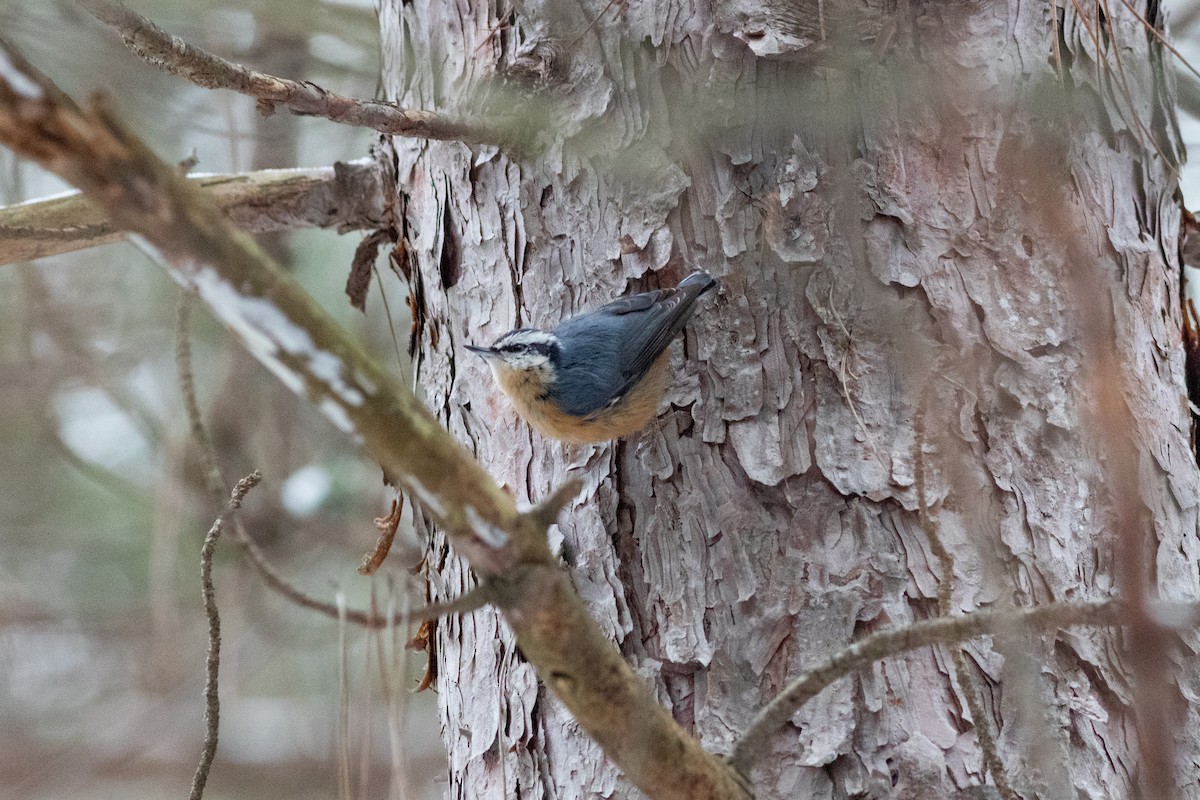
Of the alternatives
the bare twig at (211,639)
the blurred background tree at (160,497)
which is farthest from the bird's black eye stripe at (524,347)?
the blurred background tree at (160,497)

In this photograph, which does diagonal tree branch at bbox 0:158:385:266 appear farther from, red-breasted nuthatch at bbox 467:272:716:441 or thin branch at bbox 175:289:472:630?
thin branch at bbox 175:289:472:630

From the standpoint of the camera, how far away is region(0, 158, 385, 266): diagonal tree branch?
6.41 feet

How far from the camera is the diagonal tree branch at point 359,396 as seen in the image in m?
0.69

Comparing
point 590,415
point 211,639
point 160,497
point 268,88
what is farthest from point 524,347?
point 160,497

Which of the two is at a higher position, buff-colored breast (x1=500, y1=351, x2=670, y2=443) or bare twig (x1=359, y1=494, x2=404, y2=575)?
buff-colored breast (x1=500, y1=351, x2=670, y2=443)

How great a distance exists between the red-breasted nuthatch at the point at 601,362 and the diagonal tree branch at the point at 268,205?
53 cm

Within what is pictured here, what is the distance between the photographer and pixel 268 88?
5.14 feet

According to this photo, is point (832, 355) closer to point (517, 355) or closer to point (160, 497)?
point (517, 355)

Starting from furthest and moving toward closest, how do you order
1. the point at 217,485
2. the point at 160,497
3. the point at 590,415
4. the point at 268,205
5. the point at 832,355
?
the point at 160,497
the point at 268,205
the point at 590,415
the point at 832,355
the point at 217,485

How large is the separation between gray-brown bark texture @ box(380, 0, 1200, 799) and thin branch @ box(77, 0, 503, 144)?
20 centimetres

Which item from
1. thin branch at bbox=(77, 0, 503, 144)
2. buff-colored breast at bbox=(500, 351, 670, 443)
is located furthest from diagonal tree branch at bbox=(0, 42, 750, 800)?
buff-colored breast at bbox=(500, 351, 670, 443)

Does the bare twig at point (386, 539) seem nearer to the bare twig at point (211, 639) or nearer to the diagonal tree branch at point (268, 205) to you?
the diagonal tree branch at point (268, 205)

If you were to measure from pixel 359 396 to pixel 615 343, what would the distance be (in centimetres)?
121

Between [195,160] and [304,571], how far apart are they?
7.96ft
